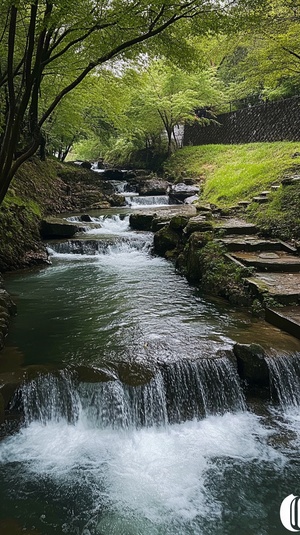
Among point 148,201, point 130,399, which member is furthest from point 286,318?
point 148,201

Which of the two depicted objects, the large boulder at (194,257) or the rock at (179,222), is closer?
the large boulder at (194,257)

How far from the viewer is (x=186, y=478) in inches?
170

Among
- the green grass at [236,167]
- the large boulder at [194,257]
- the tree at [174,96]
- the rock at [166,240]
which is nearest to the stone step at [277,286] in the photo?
the large boulder at [194,257]

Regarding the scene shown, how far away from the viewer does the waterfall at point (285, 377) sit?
5652 millimetres

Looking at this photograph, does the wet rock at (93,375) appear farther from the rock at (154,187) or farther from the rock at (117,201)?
the rock at (154,187)

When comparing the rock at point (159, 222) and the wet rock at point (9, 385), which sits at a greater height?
the rock at point (159, 222)

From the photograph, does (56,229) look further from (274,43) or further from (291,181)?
(274,43)

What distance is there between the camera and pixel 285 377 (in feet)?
18.8

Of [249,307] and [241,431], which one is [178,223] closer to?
[249,307]

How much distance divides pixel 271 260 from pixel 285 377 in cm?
377

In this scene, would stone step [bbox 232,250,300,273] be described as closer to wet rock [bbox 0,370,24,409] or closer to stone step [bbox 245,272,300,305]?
stone step [bbox 245,272,300,305]

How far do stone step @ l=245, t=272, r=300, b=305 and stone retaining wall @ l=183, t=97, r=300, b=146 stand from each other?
41.6 feet

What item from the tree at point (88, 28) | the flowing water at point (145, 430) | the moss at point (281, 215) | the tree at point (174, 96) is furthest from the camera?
the tree at point (174, 96)

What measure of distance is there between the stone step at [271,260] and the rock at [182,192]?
1134 centimetres
